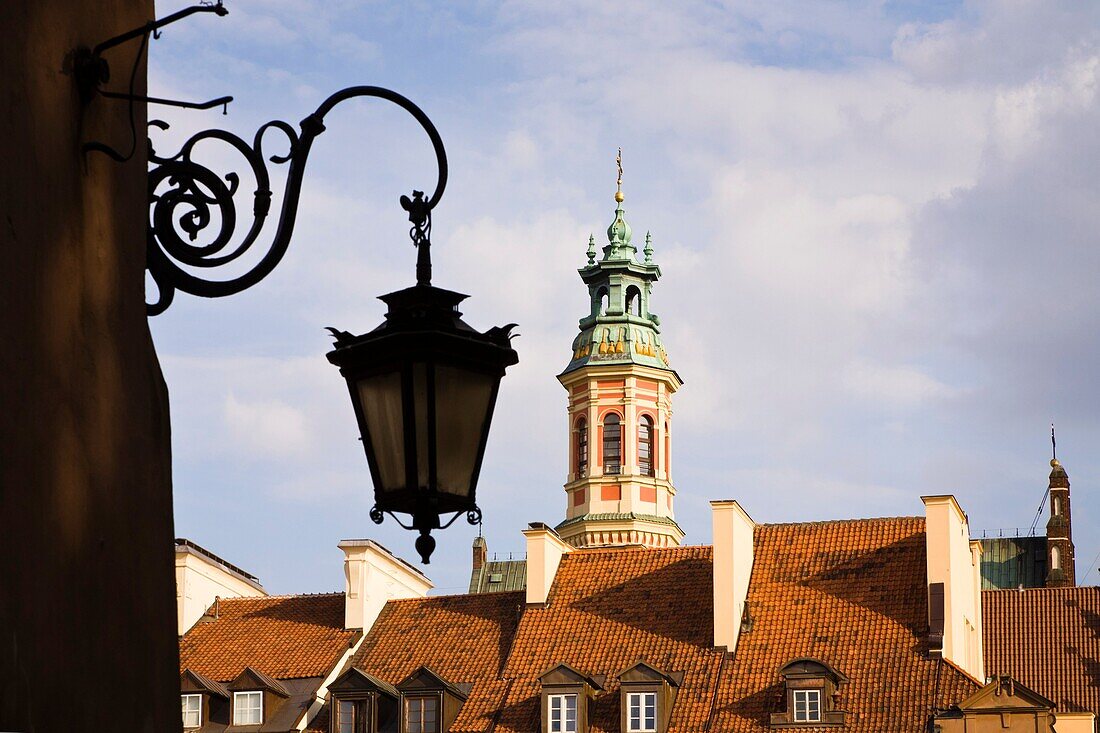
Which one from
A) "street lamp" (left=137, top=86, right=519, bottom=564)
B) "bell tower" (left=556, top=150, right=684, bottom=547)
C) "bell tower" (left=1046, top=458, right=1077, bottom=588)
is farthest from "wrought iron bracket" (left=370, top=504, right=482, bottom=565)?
"bell tower" (left=1046, top=458, right=1077, bottom=588)

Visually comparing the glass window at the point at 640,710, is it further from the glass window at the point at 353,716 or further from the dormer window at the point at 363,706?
the glass window at the point at 353,716

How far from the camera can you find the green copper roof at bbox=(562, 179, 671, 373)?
7219 cm

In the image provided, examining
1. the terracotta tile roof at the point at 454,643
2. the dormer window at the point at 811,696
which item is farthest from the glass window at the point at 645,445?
the dormer window at the point at 811,696

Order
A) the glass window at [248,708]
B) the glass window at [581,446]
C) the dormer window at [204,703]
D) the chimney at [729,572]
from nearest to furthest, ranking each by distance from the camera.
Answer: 1. the chimney at [729,572]
2. the glass window at [248,708]
3. the dormer window at [204,703]
4. the glass window at [581,446]

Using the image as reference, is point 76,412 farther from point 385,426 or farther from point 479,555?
point 479,555

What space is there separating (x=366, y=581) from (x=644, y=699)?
8176 millimetres

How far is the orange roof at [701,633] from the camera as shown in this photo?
36.6 m

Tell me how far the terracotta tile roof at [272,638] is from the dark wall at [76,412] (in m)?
Answer: 34.9

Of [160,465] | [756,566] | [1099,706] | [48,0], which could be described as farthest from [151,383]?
[1099,706]

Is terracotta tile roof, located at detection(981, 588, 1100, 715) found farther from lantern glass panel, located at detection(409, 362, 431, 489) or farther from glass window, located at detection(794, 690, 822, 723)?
lantern glass panel, located at detection(409, 362, 431, 489)

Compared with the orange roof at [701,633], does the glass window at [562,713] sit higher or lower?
lower

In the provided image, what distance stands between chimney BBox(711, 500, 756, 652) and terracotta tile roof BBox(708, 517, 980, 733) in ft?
1.04

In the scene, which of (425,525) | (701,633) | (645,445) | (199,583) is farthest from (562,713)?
(645,445)

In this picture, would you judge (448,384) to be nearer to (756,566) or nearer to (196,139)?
(196,139)
